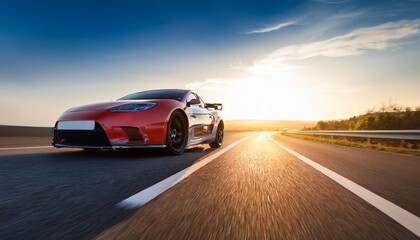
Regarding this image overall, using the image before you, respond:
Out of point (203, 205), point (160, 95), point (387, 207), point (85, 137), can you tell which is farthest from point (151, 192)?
point (160, 95)

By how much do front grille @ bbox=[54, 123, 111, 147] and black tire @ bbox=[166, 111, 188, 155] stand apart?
1.22m

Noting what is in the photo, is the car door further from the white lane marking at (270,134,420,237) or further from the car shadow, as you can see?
the white lane marking at (270,134,420,237)

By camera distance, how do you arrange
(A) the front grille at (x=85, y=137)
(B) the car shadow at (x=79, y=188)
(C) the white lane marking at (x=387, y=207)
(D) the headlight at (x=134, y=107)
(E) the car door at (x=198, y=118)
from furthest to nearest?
(E) the car door at (x=198, y=118)
(D) the headlight at (x=134, y=107)
(A) the front grille at (x=85, y=137)
(C) the white lane marking at (x=387, y=207)
(B) the car shadow at (x=79, y=188)

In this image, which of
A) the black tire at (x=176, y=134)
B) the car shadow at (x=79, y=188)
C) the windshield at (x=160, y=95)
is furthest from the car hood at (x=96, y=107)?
the car shadow at (x=79, y=188)

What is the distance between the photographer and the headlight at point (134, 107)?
5867 millimetres

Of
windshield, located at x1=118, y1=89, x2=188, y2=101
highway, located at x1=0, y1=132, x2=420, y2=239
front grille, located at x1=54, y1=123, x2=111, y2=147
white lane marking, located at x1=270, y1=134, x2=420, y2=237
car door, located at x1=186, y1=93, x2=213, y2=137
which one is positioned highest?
windshield, located at x1=118, y1=89, x2=188, y2=101

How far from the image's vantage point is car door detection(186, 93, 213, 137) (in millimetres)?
7418

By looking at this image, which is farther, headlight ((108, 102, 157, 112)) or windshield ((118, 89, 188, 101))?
windshield ((118, 89, 188, 101))

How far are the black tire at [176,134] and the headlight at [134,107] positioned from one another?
53 centimetres

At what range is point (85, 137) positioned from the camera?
225 inches

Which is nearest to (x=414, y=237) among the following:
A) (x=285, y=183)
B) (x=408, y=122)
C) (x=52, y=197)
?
(x=285, y=183)

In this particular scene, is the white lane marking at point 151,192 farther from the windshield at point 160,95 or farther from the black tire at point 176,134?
the windshield at point 160,95

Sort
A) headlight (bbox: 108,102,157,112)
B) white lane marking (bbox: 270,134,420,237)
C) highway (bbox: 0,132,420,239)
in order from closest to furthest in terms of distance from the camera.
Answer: highway (bbox: 0,132,420,239) → white lane marking (bbox: 270,134,420,237) → headlight (bbox: 108,102,157,112)

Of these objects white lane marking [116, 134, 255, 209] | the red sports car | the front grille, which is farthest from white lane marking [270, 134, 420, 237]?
the front grille
